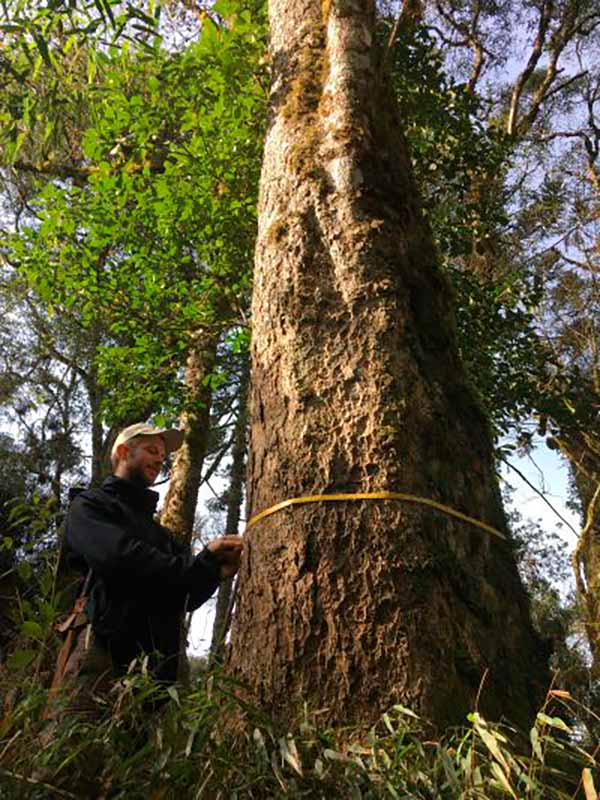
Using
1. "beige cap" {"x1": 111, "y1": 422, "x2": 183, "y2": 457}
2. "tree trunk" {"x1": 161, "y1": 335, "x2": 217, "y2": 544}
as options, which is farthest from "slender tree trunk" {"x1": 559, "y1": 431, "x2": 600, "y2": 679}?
"beige cap" {"x1": 111, "y1": 422, "x2": 183, "y2": 457}

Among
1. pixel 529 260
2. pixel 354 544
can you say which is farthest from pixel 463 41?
pixel 354 544

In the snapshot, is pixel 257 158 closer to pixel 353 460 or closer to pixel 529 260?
pixel 353 460

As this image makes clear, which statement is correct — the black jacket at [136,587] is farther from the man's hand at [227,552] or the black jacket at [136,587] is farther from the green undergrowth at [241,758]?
the green undergrowth at [241,758]

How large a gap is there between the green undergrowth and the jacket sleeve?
0.75 meters

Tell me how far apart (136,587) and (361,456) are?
39.8 inches

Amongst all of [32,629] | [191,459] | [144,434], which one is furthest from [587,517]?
[32,629]

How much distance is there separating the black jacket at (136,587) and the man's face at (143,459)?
19.7 inches

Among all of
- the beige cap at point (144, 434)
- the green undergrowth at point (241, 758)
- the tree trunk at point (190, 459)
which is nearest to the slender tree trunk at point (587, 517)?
the tree trunk at point (190, 459)

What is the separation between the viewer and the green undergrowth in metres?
1.45

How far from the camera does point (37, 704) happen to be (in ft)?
5.40

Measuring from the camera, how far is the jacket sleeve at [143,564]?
2594 millimetres

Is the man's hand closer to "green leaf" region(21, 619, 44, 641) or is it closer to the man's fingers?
the man's fingers

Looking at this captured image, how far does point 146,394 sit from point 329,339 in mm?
4735

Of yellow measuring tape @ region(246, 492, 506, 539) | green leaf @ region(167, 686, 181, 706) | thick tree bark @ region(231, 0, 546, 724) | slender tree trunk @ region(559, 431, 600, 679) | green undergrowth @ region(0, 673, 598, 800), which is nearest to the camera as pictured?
green undergrowth @ region(0, 673, 598, 800)
